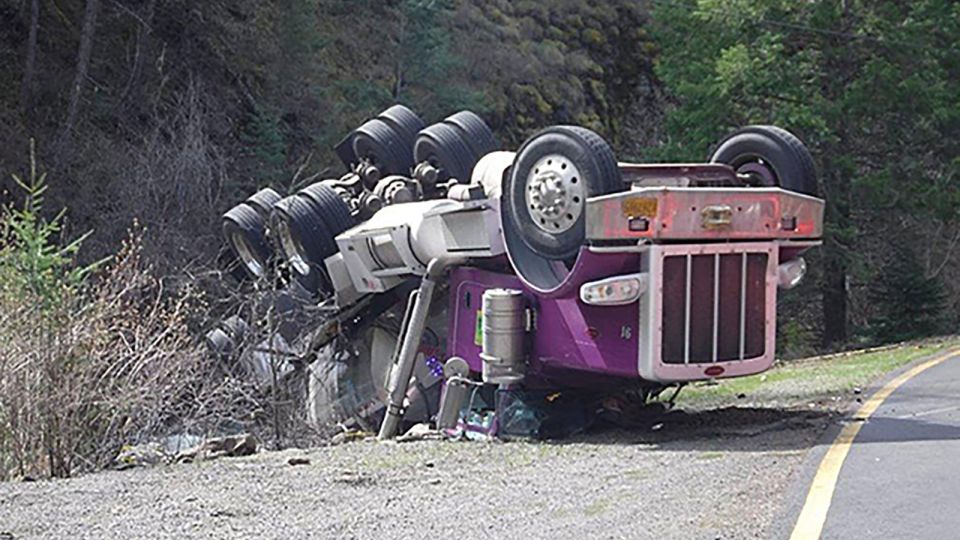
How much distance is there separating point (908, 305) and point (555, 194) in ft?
52.5

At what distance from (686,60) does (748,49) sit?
2260mm

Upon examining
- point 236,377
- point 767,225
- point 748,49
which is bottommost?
point 236,377

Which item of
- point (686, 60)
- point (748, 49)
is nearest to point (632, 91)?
point (686, 60)

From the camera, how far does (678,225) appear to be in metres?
9.27

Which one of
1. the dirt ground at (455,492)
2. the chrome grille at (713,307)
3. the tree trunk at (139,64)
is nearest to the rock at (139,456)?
the dirt ground at (455,492)

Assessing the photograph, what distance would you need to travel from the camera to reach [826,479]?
7125mm

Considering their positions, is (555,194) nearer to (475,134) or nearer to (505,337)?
(505,337)

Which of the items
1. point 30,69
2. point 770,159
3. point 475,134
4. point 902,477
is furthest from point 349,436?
point 30,69

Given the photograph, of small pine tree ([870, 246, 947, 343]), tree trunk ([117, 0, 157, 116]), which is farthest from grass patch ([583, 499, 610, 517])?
tree trunk ([117, 0, 157, 116])

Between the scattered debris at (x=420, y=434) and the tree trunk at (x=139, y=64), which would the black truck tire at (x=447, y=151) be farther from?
the tree trunk at (x=139, y=64)

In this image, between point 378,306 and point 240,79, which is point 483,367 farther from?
point 240,79

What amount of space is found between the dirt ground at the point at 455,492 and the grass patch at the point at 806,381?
227 cm

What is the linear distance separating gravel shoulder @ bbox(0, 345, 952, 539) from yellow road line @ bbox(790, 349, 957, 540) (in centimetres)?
16

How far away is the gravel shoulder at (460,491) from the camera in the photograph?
648cm
